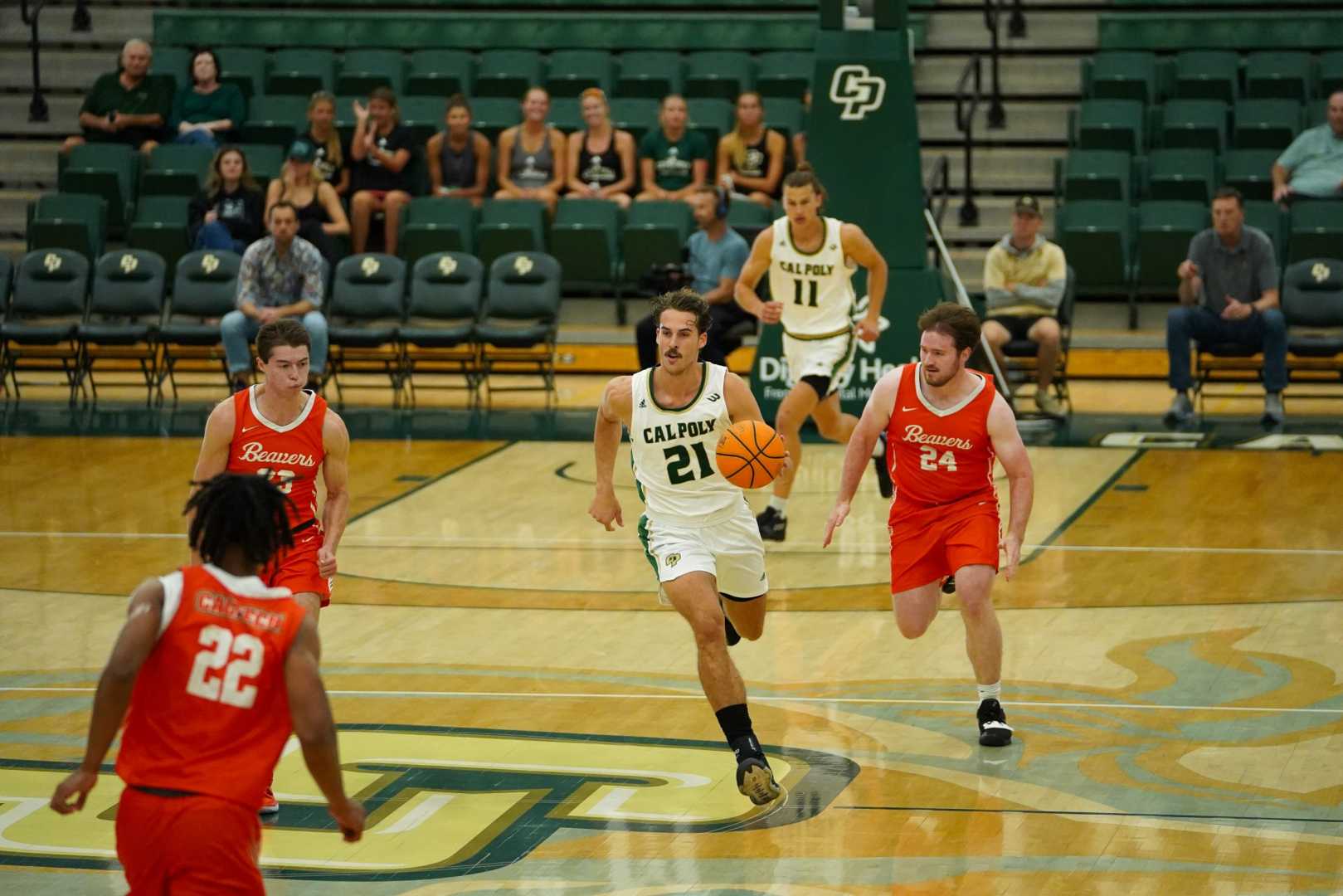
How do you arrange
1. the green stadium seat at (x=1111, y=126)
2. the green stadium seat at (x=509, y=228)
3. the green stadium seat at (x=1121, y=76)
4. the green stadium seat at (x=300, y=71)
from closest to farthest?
1. the green stadium seat at (x=509, y=228)
2. the green stadium seat at (x=1111, y=126)
3. the green stadium seat at (x=1121, y=76)
4. the green stadium seat at (x=300, y=71)

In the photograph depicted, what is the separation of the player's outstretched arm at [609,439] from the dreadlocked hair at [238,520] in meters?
2.69

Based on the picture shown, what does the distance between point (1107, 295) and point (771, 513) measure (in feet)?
21.7

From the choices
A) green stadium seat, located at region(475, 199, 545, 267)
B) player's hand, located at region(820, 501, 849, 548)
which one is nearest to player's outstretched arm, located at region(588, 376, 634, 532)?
player's hand, located at region(820, 501, 849, 548)

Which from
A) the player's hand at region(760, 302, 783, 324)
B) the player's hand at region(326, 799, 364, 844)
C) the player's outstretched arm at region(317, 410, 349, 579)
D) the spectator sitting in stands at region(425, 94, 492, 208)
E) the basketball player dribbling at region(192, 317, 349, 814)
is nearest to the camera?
the player's hand at region(326, 799, 364, 844)

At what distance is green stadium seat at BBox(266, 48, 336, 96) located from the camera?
18.2 meters

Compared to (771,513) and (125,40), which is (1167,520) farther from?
(125,40)

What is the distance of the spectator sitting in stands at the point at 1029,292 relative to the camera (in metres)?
14.1

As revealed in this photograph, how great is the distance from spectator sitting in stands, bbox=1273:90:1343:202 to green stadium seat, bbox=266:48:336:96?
8806mm

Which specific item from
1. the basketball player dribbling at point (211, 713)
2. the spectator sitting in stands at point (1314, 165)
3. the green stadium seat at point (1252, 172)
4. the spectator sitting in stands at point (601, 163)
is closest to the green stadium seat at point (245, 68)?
the spectator sitting in stands at point (601, 163)

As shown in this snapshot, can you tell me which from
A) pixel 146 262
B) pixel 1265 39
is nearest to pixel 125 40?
pixel 146 262

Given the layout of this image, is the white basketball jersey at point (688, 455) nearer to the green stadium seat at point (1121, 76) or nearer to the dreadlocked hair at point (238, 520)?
Answer: the dreadlocked hair at point (238, 520)

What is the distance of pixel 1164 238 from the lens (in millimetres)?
15328

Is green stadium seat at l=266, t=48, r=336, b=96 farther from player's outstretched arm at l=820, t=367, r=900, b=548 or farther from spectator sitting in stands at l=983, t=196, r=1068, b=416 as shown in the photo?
player's outstretched arm at l=820, t=367, r=900, b=548

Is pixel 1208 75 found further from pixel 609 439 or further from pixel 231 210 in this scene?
pixel 609 439
